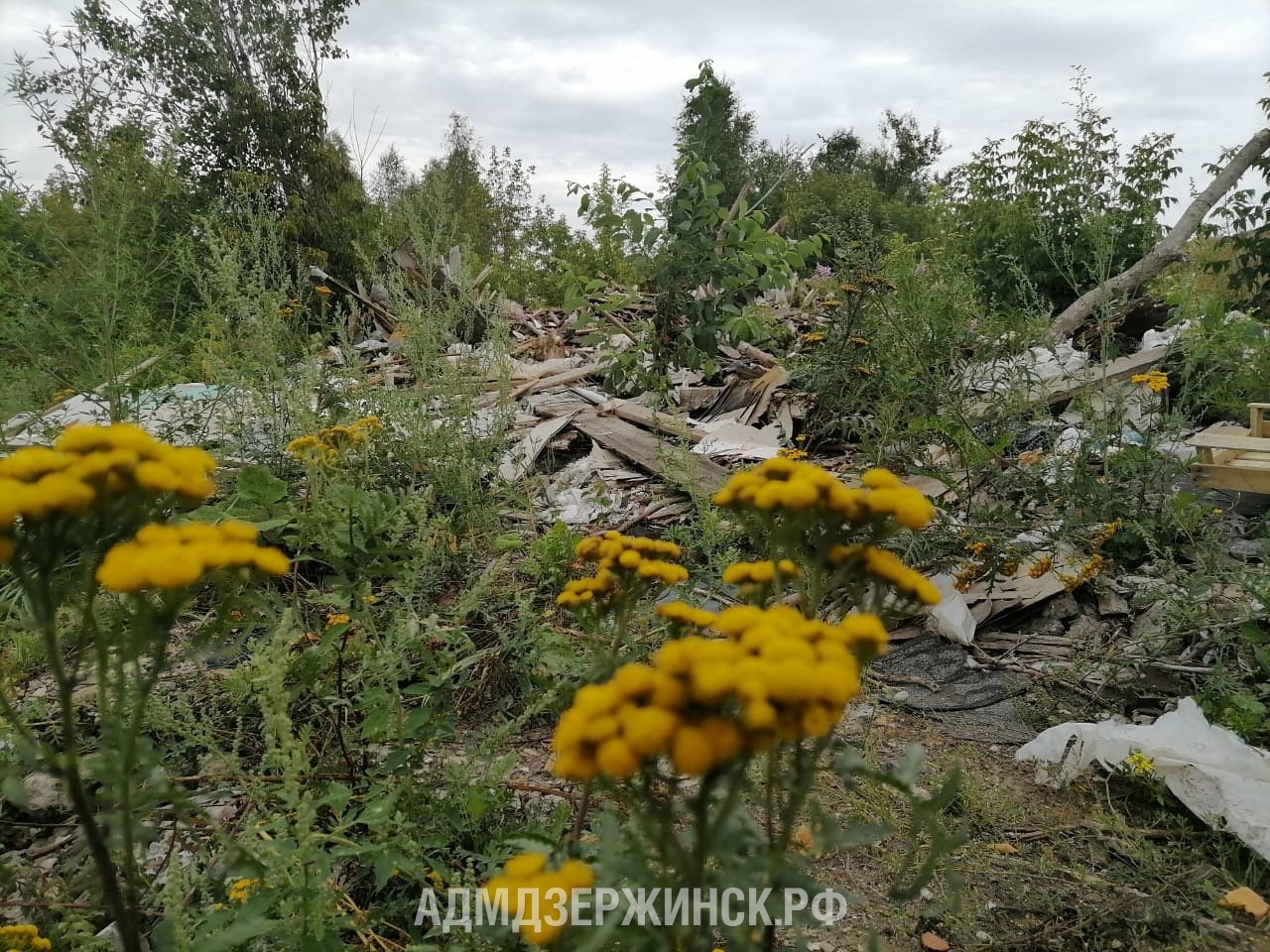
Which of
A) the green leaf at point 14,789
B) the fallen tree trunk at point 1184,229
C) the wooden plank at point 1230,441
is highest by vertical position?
the fallen tree trunk at point 1184,229

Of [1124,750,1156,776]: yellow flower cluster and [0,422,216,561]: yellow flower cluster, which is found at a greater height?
[0,422,216,561]: yellow flower cluster

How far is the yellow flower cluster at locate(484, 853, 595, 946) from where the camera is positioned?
0.76m

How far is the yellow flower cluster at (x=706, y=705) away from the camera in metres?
0.69

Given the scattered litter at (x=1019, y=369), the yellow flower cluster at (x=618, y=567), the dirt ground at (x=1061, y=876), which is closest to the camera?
the yellow flower cluster at (x=618, y=567)

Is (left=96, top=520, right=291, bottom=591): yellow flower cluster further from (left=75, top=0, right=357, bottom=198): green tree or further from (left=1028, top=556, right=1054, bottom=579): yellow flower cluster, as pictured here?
(left=75, top=0, right=357, bottom=198): green tree

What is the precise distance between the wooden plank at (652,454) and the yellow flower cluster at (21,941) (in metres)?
2.76

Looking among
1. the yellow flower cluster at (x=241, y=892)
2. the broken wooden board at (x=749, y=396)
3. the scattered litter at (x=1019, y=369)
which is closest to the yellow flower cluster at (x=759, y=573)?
the yellow flower cluster at (x=241, y=892)

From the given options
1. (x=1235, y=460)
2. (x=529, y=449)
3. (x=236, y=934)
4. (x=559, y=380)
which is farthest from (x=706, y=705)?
(x=559, y=380)

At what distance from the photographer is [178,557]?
2.83 feet

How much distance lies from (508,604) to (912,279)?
122 inches

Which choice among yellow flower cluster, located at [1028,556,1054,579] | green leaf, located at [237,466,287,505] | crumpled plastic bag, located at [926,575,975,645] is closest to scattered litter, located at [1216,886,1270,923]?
crumpled plastic bag, located at [926,575,975,645]

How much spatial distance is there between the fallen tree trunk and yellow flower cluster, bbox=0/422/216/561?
22.8ft

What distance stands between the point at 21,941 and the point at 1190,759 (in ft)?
9.27

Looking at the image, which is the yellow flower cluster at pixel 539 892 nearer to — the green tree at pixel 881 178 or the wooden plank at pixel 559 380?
the wooden plank at pixel 559 380
